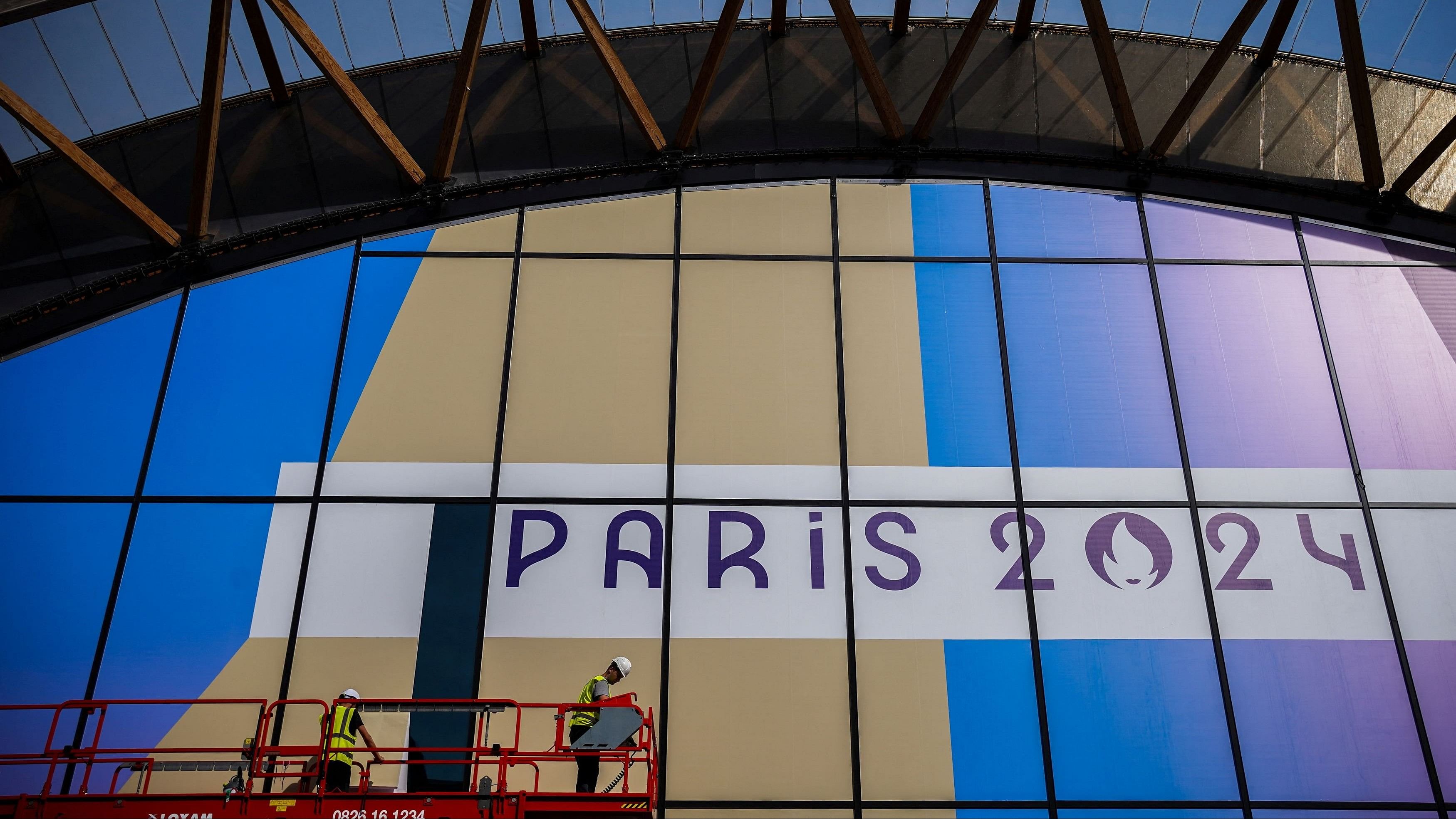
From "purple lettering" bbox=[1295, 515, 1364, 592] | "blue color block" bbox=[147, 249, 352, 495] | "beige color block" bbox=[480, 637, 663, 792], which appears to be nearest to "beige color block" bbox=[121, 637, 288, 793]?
"blue color block" bbox=[147, 249, 352, 495]

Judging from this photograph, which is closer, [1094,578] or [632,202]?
[1094,578]

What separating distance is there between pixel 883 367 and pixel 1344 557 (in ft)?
26.1

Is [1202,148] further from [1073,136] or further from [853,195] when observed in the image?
[853,195]

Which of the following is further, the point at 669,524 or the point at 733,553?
the point at 669,524

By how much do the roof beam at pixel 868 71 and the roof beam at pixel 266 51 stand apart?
10347 millimetres

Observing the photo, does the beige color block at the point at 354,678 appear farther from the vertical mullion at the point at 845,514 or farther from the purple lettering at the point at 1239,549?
the purple lettering at the point at 1239,549

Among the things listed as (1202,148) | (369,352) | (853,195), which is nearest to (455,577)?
(369,352)

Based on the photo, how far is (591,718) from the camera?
12867 millimetres

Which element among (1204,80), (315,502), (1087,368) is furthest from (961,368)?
(315,502)

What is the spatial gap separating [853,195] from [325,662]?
12239 millimetres

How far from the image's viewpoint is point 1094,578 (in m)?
16.6

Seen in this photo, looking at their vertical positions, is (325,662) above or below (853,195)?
below

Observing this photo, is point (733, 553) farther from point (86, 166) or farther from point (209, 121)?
point (86, 166)

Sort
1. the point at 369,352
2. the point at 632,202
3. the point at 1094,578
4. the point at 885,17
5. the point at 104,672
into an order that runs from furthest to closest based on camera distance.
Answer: the point at 885,17 < the point at 632,202 < the point at 369,352 < the point at 1094,578 < the point at 104,672
